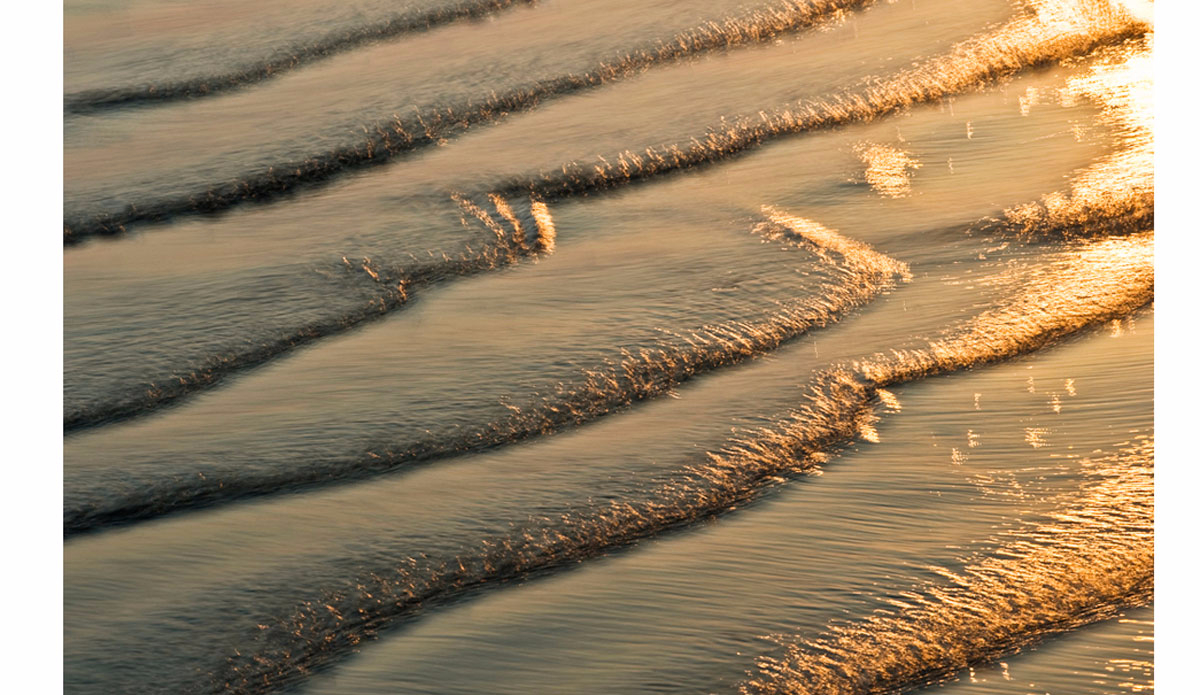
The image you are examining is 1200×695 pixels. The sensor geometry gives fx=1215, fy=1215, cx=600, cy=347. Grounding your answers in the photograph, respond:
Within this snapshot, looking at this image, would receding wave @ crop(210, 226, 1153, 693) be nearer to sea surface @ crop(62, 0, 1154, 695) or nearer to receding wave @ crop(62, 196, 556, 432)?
sea surface @ crop(62, 0, 1154, 695)

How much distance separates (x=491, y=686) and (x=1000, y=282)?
0.87 ft

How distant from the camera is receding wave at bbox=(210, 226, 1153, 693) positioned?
375mm

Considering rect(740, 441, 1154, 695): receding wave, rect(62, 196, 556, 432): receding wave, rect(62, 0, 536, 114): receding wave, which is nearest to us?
rect(740, 441, 1154, 695): receding wave

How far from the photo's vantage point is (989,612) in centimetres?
37

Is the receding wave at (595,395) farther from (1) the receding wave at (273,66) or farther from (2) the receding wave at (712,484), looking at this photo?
(1) the receding wave at (273,66)

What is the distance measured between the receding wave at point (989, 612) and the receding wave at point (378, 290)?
0.74ft

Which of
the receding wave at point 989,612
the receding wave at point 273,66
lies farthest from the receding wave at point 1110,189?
the receding wave at point 273,66

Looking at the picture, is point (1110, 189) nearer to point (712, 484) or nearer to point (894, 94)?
point (894, 94)

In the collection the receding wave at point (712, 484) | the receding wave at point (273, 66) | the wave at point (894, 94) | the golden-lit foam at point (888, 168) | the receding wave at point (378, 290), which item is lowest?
the receding wave at point (712, 484)

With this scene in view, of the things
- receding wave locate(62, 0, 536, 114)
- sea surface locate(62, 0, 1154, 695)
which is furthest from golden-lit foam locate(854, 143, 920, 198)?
receding wave locate(62, 0, 536, 114)

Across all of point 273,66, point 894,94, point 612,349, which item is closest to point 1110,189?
point 894,94

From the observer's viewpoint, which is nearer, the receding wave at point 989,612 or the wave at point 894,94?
the receding wave at point 989,612

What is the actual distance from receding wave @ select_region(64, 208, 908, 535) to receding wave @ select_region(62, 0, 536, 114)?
287 millimetres

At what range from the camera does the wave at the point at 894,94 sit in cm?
57
